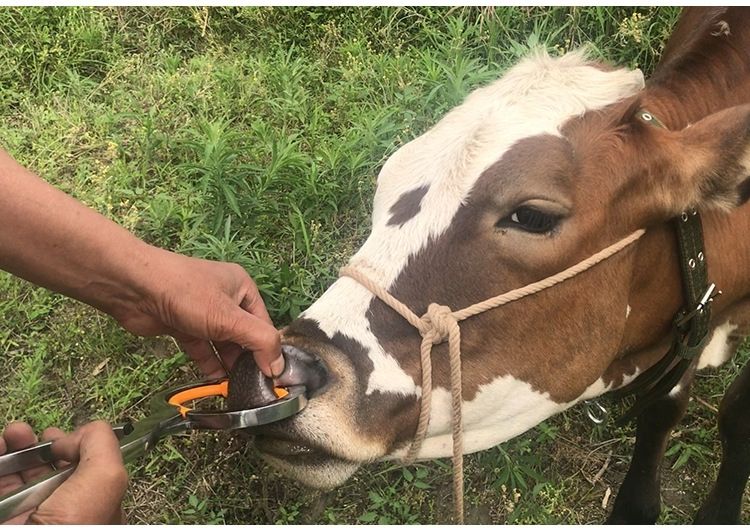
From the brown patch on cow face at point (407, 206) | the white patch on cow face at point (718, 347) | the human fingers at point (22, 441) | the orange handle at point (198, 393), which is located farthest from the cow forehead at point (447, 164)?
the white patch on cow face at point (718, 347)

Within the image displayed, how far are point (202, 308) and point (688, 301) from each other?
1448mm

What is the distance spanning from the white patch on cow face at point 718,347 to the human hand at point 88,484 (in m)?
2.14

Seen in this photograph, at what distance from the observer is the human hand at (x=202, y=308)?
2.01 metres

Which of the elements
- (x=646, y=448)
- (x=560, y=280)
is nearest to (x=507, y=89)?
(x=560, y=280)

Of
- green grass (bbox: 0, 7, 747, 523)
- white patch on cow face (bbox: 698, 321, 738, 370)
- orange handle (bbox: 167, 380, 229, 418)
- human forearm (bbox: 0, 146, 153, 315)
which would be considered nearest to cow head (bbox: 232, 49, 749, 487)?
orange handle (bbox: 167, 380, 229, 418)

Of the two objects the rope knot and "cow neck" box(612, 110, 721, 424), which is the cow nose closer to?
the rope knot

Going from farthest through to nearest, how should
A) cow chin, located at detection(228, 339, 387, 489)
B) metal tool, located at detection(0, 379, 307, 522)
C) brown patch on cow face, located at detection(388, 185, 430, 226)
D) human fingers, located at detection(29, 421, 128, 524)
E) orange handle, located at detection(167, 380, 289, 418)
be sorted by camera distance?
1. orange handle, located at detection(167, 380, 289, 418)
2. brown patch on cow face, located at detection(388, 185, 430, 226)
3. cow chin, located at detection(228, 339, 387, 489)
4. metal tool, located at detection(0, 379, 307, 522)
5. human fingers, located at detection(29, 421, 128, 524)

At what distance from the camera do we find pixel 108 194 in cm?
438

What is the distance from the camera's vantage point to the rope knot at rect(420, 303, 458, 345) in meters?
1.99

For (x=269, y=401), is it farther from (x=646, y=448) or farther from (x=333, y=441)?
(x=646, y=448)

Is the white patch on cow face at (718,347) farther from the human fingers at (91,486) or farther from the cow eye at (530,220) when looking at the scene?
the human fingers at (91,486)

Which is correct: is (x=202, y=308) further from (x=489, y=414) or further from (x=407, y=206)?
(x=489, y=414)

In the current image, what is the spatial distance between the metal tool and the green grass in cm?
142

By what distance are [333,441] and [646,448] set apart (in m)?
1.91
